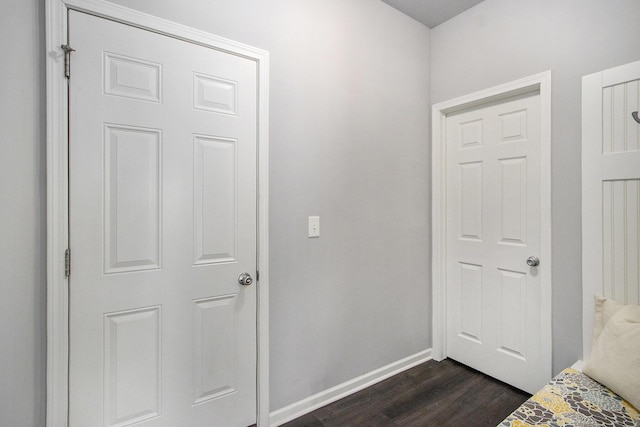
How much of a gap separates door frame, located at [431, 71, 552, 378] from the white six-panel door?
160 cm

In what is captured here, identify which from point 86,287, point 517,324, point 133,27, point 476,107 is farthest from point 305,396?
point 476,107

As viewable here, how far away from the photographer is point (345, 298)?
6.73 feet

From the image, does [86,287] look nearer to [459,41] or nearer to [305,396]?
[305,396]

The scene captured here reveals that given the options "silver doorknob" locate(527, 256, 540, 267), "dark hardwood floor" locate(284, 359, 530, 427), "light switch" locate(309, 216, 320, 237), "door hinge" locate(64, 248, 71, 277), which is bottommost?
"dark hardwood floor" locate(284, 359, 530, 427)

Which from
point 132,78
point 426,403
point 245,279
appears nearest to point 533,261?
point 426,403

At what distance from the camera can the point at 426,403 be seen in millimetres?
1946

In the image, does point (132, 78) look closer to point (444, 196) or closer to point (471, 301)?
point (444, 196)

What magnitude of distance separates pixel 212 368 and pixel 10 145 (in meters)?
1.31

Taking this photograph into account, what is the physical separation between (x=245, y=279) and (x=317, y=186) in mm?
717

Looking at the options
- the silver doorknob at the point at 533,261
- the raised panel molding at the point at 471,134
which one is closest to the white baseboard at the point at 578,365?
the silver doorknob at the point at 533,261

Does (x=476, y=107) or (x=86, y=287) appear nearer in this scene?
(x=86, y=287)

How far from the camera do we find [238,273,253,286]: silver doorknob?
64.1 inches

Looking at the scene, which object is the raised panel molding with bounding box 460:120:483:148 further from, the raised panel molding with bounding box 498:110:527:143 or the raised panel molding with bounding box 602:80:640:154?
the raised panel molding with bounding box 602:80:640:154

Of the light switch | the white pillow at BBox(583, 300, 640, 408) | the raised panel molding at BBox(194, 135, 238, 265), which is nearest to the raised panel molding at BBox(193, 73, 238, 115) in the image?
the raised panel molding at BBox(194, 135, 238, 265)
